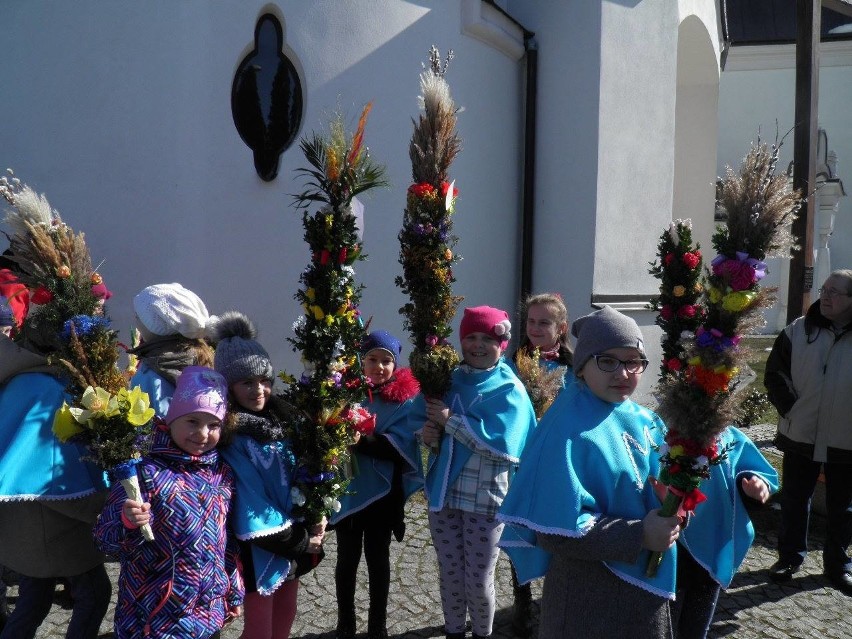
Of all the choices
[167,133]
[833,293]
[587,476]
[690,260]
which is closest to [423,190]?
[587,476]

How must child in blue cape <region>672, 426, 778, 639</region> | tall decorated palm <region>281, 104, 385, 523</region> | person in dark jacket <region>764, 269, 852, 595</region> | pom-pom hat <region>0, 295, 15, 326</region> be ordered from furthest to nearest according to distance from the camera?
person in dark jacket <region>764, 269, 852, 595</region> < pom-pom hat <region>0, 295, 15, 326</region> < tall decorated palm <region>281, 104, 385, 523</region> < child in blue cape <region>672, 426, 778, 639</region>

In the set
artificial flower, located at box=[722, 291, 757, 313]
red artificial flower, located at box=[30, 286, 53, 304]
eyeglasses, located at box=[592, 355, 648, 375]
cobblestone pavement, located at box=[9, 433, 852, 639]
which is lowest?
cobblestone pavement, located at box=[9, 433, 852, 639]

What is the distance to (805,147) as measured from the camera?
7547 millimetres

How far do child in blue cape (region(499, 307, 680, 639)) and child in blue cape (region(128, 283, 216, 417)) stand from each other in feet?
5.27

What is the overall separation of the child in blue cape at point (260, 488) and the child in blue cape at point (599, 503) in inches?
38.8

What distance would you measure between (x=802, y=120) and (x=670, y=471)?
20.7 ft

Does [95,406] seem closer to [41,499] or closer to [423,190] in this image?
[41,499]

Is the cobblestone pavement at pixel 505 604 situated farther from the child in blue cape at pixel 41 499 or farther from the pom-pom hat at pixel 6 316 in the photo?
the pom-pom hat at pixel 6 316

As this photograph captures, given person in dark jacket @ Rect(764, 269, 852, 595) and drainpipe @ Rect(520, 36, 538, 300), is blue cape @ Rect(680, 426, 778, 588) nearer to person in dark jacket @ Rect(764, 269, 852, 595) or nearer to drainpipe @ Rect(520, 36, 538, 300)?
person in dark jacket @ Rect(764, 269, 852, 595)

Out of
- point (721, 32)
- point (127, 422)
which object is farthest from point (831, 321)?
point (721, 32)

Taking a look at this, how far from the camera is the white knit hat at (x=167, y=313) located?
3.53 metres

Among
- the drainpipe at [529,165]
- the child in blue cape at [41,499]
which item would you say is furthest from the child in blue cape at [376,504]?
the drainpipe at [529,165]

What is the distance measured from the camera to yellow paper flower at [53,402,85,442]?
2.76m

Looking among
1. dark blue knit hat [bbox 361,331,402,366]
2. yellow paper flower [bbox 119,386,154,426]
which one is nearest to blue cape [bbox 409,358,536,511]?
dark blue knit hat [bbox 361,331,402,366]
